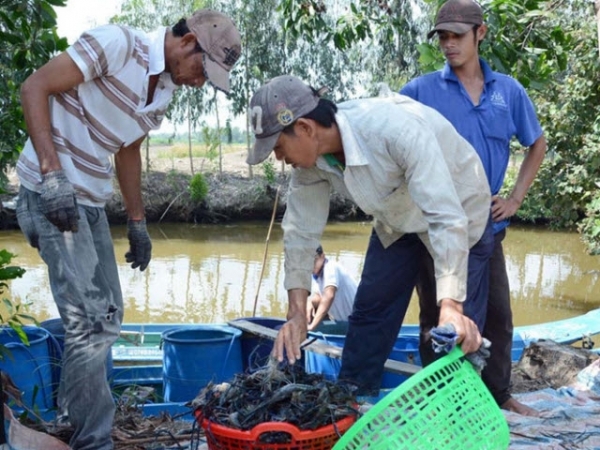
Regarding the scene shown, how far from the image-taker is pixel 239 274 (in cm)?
1246

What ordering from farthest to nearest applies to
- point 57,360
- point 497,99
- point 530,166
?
point 57,360
point 530,166
point 497,99

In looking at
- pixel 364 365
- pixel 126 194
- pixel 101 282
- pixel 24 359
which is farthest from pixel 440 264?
pixel 24 359

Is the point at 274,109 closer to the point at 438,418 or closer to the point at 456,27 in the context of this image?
the point at 438,418

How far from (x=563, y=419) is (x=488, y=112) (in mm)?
1328

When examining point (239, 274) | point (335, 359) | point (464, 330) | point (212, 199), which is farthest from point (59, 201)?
point (212, 199)

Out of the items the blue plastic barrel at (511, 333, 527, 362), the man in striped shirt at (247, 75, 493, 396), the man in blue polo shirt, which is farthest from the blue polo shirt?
the blue plastic barrel at (511, 333, 527, 362)

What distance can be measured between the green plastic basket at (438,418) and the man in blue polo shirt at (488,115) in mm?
1219

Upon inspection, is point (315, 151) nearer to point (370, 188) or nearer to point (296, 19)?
point (370, 188)

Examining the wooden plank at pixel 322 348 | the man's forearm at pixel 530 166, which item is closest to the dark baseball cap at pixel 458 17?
the man's forearm at pixel 530 166

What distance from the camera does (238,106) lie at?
66.7ft

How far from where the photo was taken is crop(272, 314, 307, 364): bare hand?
219 cm

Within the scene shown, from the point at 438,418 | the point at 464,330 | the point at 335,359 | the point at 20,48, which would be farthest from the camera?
the point at 335,359

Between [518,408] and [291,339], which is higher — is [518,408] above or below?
below

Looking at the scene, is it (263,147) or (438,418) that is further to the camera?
(263,147)
